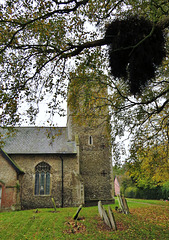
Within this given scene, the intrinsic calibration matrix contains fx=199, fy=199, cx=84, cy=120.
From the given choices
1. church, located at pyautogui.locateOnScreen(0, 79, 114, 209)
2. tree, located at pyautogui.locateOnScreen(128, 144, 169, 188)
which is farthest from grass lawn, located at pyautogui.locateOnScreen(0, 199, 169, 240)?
church, located at pyautogui.locateOnScreen(0, 79, 114, 209)

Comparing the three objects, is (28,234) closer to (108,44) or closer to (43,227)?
(43,227)

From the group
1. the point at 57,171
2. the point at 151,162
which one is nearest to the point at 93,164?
the point at 57,171

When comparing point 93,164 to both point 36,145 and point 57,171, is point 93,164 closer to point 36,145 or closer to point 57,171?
point 57,171

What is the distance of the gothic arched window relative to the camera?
1827 cm

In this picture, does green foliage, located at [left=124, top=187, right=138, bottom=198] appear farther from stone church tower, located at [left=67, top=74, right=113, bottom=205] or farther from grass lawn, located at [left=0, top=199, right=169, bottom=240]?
grass lawn, located at [left=0, top=199, right=169, bottom=240]

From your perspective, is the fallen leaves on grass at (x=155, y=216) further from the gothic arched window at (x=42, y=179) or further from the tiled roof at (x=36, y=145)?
the gothic arched window at (x=42, y=179)

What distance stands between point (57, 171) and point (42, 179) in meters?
1.56

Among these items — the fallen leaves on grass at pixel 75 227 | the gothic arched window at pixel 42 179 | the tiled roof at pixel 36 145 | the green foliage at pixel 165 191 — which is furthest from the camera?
the green foliage at pixel 165 191

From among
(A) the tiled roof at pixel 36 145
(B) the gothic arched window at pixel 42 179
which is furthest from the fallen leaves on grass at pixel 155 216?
(B) the gothic arched window at pixel 42 179

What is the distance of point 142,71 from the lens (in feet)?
16.0

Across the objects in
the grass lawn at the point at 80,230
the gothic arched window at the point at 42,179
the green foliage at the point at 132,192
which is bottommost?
the green foliage at the point at 132,192

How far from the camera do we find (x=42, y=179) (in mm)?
18578

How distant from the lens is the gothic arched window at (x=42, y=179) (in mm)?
18266

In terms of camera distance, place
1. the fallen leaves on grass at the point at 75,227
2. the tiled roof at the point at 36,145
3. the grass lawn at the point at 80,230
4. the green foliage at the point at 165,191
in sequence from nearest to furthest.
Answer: the grass lawn at the point at 80,230
the fallen leaves on grass at the point at 75,227
the tiled roof at the point at 36,145
the green foliage at the point at 165,191
